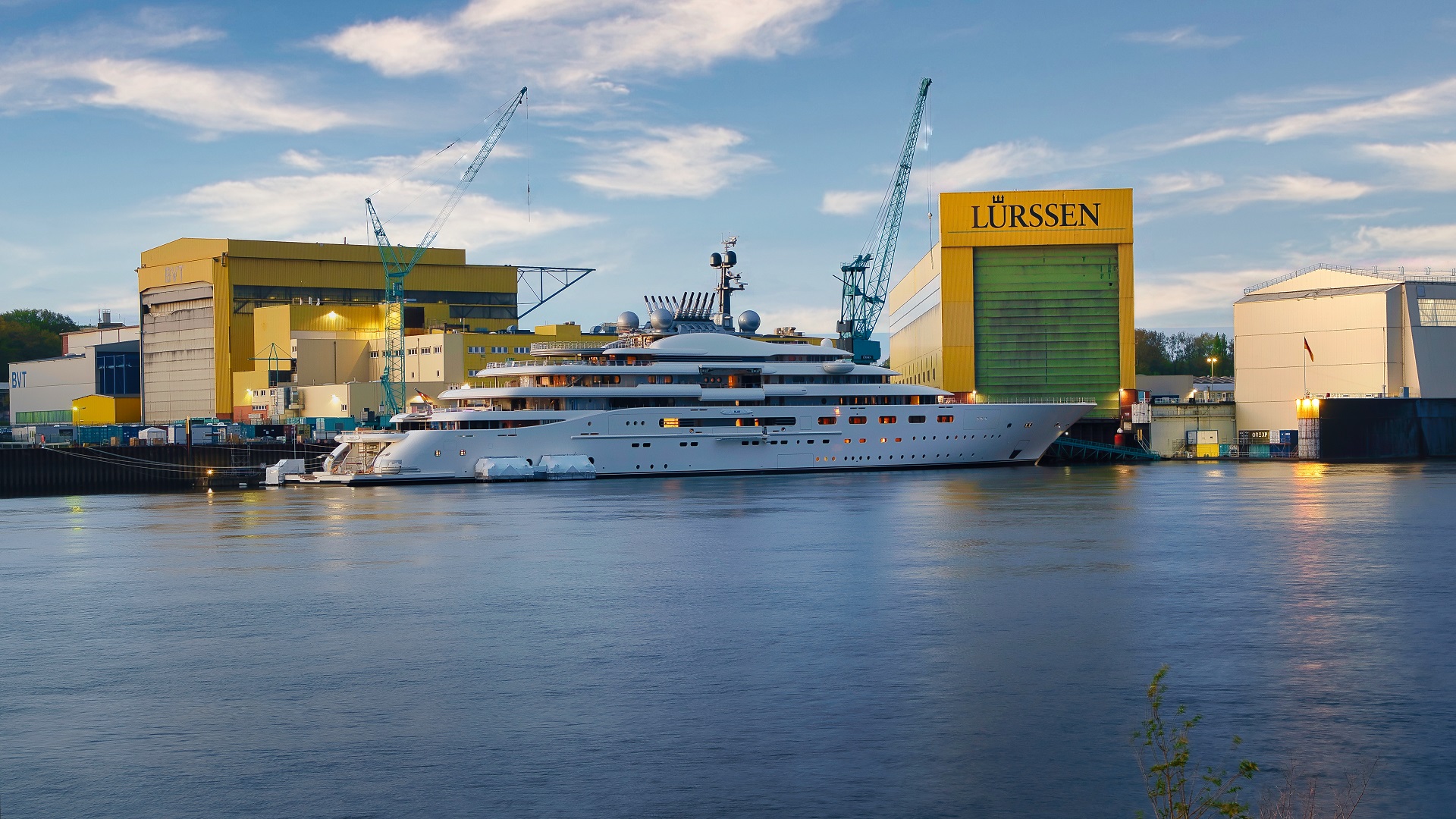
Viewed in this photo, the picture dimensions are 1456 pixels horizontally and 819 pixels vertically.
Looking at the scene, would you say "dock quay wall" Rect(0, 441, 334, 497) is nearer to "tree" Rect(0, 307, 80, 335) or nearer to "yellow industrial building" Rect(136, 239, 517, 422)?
"yellow industrial building" Rect(136, 239, 517, 422)

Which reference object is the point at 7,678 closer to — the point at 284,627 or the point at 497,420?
the point at 284,627

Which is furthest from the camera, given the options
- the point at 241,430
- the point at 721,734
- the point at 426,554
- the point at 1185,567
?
the point at 241,430

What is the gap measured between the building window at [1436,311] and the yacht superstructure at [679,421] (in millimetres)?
25143

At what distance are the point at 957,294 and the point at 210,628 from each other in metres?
79.0

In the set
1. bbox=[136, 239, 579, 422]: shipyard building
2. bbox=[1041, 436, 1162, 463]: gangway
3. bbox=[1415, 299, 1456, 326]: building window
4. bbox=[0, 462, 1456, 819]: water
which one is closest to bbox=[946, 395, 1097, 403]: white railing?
bbox=[1041, 436, 1162, 463]: gangway

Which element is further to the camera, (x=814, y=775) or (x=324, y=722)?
(x=324, y=722)

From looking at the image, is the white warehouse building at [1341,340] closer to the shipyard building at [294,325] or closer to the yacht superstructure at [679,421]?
the yacht superstructure at [679,421]

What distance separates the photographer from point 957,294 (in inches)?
3853

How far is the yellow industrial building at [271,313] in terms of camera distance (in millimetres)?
108125

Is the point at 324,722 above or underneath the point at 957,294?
underneath

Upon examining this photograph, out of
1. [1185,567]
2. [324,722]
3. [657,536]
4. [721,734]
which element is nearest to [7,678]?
[324,722]

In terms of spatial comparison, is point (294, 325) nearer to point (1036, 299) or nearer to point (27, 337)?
point (1036, 299)

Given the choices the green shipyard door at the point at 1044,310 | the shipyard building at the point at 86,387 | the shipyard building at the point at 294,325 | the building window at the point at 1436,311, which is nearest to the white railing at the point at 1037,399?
the green shipyard door at the point at 1044,310

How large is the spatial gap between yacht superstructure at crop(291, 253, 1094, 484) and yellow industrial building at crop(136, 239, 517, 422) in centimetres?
3063
